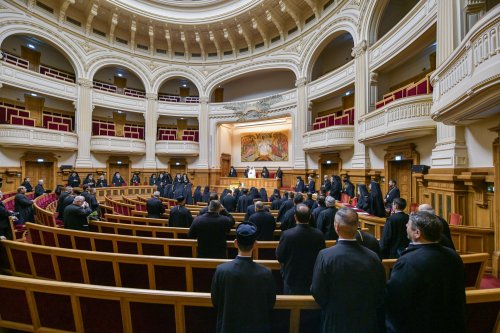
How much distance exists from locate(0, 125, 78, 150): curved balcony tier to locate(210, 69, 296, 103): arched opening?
9408 mm

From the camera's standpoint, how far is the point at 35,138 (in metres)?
11.4

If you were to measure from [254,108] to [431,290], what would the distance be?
50.3 ft

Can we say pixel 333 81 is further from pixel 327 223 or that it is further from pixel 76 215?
pixel 76 215

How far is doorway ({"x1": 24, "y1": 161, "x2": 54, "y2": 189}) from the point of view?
12.1 metres

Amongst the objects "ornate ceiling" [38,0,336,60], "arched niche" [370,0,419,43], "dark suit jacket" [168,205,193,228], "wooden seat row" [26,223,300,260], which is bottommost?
"wooden seat row" [26,223,300,260]

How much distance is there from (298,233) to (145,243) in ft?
7.20

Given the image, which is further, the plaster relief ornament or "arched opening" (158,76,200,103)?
"arched opening" (158,76,200,103)

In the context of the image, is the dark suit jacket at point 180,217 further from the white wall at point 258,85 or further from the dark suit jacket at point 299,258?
the white wall at point 258,85

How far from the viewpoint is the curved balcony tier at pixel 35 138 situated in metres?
10.7

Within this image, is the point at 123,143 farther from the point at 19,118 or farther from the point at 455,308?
the point at 455,308

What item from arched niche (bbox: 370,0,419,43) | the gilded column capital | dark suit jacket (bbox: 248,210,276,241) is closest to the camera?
dark suit jacket (bbox: 248,210,276,241)

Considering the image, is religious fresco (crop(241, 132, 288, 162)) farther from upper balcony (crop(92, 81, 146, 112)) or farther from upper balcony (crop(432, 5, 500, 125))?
upper balcony (crop(432, 5, 500, 125))

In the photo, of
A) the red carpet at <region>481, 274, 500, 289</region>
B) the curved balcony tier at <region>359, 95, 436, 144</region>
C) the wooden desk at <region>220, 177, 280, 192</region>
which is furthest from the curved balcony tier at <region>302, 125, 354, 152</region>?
the red carpet at <region>481, 274, 500, 289</region>

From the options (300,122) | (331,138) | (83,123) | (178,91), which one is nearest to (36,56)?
(83,123)
